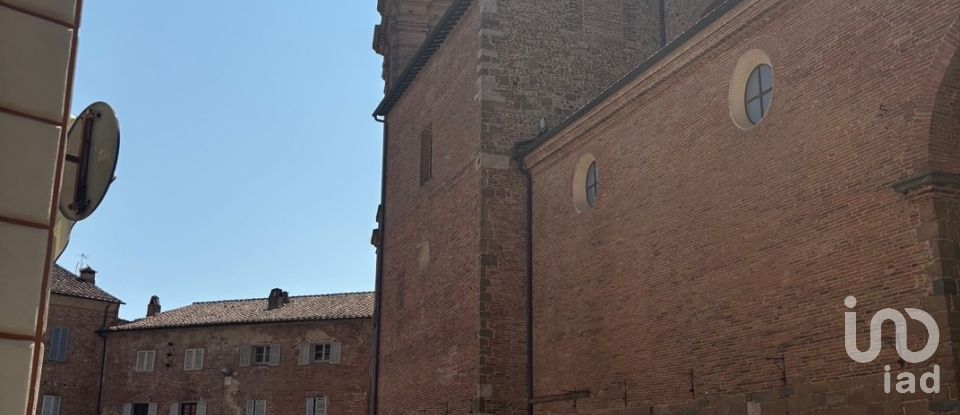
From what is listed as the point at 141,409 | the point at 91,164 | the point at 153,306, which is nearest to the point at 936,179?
the point at 91,164

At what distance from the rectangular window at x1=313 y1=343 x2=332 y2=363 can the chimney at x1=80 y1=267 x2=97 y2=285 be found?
10642 millimetres

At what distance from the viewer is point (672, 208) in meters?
12.6

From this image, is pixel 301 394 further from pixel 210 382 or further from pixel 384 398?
pixel 384 398

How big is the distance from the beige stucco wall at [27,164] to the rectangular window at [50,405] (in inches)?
1333

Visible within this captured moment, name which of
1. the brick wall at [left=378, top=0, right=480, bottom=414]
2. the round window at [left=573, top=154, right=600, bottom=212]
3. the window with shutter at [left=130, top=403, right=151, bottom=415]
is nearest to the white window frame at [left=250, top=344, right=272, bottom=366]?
the window with shutter at [left=130, top=403, right=151, bottom=415]

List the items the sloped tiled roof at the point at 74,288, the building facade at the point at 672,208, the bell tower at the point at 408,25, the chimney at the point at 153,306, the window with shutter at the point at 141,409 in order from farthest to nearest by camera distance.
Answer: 1. the chimney at the point at 153,306
2. the sloped tiled roof at the point at 74,288
3. the window with shutter at the point at 141,409
4. the bell tower at the point at 408,25
5. the building facade at the point at 672,208

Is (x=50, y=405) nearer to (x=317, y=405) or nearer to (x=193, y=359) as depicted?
(x=193, y=359)

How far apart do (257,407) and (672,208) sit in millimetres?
25869

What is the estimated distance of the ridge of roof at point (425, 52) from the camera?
1939cm

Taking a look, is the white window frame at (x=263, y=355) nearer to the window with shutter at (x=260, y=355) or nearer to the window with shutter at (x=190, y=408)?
the window with shutter at (x=260, y=355)

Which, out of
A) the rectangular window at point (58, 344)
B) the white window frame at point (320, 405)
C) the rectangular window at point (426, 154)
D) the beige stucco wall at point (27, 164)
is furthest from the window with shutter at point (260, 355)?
the beige stucco wall at point (27, 164)

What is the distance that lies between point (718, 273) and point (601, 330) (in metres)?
2.89

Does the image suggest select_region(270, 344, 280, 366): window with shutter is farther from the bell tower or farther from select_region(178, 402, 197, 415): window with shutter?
the bell tower

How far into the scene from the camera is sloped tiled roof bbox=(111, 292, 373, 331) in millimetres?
36062
